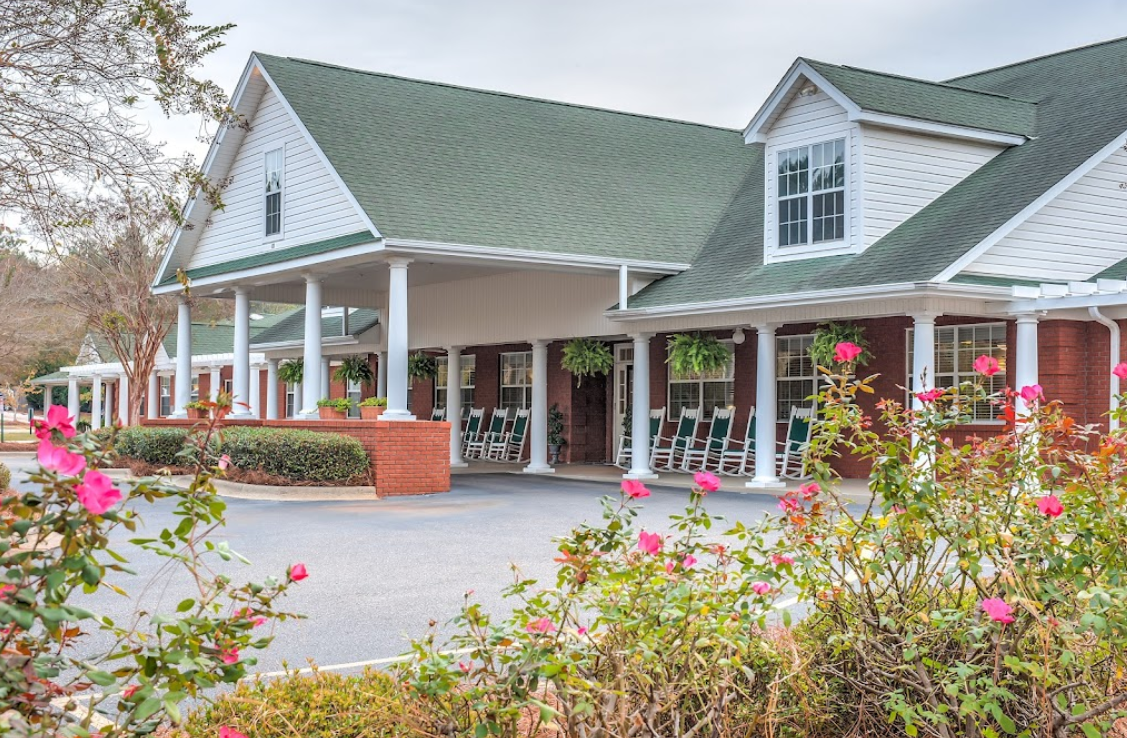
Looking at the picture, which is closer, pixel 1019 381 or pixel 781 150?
pixel 1019 381

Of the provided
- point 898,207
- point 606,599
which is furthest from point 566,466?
point 606,599

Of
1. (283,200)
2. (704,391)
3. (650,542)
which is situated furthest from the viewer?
(704,391)

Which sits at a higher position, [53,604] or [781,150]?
[781,150]

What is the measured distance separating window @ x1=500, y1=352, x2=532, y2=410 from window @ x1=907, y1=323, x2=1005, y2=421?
10374 mm

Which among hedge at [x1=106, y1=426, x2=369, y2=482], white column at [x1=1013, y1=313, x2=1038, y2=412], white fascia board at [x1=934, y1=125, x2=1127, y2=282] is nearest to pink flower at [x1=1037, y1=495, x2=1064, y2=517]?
white fascia board at [x1=934, y1=125, x2=1127, y2=282]

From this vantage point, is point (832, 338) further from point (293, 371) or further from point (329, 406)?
point (293, 371)

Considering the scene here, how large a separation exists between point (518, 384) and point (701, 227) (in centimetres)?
660

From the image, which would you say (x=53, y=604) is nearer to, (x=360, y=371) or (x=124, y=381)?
(x=360, y=371)

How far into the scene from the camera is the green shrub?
4.34 meters

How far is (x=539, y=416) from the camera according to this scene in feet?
74.7

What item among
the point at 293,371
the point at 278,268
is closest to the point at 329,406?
the point at 278,268

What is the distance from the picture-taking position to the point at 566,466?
24.7 m

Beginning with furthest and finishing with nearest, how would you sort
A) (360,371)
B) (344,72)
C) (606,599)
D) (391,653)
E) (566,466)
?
(360,371) → (566,466) → (344,72) → (391,653) → (606,599)

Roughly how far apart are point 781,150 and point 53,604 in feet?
57.4
